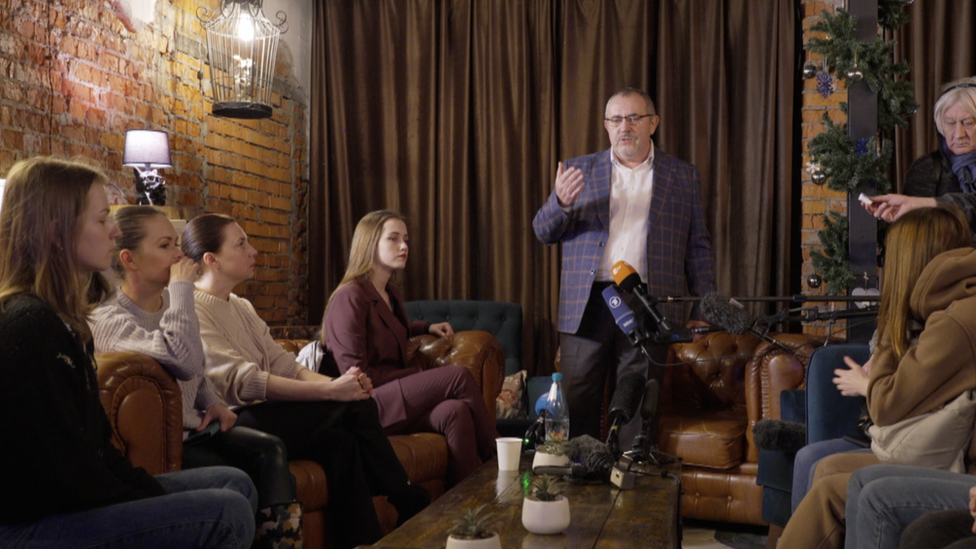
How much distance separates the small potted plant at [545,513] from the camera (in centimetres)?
184

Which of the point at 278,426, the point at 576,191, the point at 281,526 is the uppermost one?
the point at 576,191

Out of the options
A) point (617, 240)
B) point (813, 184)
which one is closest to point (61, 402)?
point (617, 240)

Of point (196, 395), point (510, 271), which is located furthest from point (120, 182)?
point (510, 271)

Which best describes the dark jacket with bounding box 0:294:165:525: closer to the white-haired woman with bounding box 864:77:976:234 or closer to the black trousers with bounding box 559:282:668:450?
the black trousers with bounding box 559:282:668:450

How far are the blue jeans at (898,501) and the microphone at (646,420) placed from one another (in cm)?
77

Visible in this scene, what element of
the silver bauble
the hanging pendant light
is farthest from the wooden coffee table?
the hanging pendant light

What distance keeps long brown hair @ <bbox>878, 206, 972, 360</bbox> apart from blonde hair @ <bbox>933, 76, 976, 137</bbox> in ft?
3.64

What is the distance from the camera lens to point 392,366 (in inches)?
141

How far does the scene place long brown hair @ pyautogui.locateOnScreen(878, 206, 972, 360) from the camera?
2.07 meters

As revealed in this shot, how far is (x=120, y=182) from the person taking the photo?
3.68 m

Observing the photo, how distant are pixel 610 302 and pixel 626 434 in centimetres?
97

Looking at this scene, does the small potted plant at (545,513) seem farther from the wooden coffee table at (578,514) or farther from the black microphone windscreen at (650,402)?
the black microphone windscreen at (650,402)

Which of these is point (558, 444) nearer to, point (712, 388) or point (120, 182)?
point (712, 388)

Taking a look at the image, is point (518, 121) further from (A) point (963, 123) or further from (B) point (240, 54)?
(A) point (963, 123)
